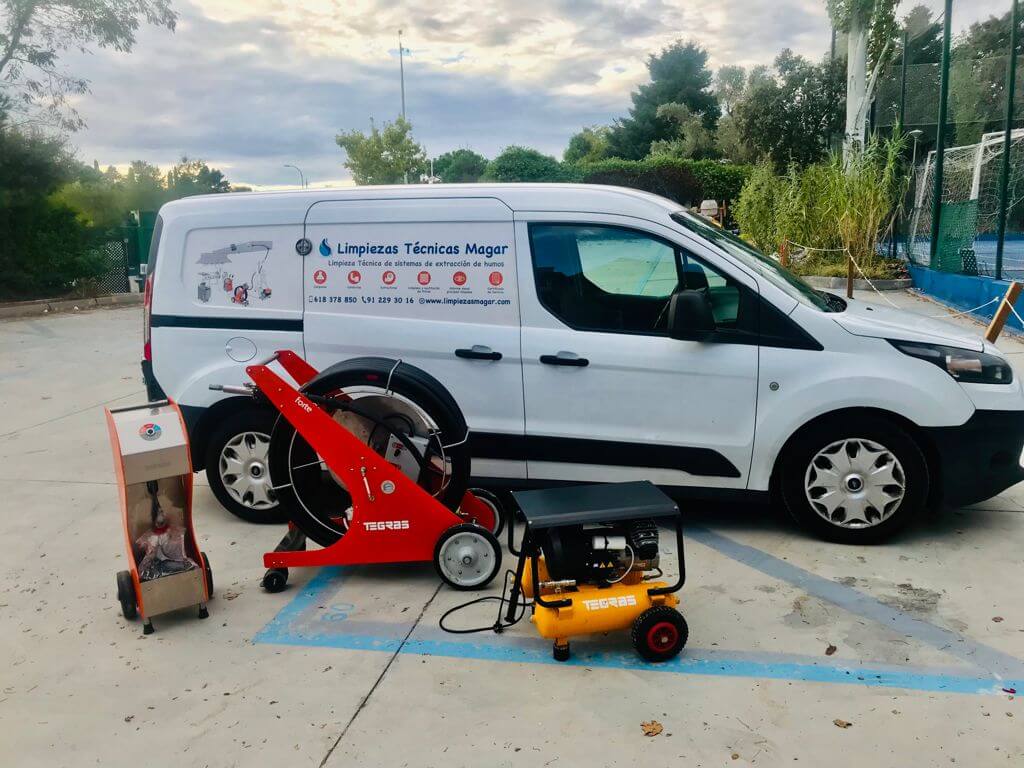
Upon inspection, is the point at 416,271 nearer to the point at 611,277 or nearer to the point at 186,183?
the point at 611,277

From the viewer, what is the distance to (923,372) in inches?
177

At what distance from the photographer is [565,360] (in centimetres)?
464

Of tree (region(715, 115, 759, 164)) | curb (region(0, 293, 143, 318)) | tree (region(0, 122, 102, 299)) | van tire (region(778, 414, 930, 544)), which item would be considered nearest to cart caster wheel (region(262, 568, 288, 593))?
van tire (region(778, 414, 930, 544))

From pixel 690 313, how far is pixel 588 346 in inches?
23.2

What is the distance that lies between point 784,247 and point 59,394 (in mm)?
10271

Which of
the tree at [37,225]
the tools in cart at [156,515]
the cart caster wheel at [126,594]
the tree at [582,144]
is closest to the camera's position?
the tools in cart at [156,515]

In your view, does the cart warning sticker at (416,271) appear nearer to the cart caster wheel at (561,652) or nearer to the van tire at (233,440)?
the van tire at (233,440)

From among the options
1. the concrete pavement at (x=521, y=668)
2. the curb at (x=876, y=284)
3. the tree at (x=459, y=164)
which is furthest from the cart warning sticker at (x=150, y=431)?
the tree at (x=459, y=164)

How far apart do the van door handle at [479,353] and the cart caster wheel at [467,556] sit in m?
1.01

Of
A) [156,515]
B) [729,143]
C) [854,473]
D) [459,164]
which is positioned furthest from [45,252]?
[459,164]

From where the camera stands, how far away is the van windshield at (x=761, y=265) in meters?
4.77

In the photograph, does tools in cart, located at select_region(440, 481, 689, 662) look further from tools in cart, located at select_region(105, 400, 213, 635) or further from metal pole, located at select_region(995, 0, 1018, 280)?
metal pole, located at select_region(995, 0, 1018, 280)

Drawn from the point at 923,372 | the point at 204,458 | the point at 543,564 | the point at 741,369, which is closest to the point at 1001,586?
the point at 923,372

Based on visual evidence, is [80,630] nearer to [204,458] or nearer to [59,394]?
[204,458]
